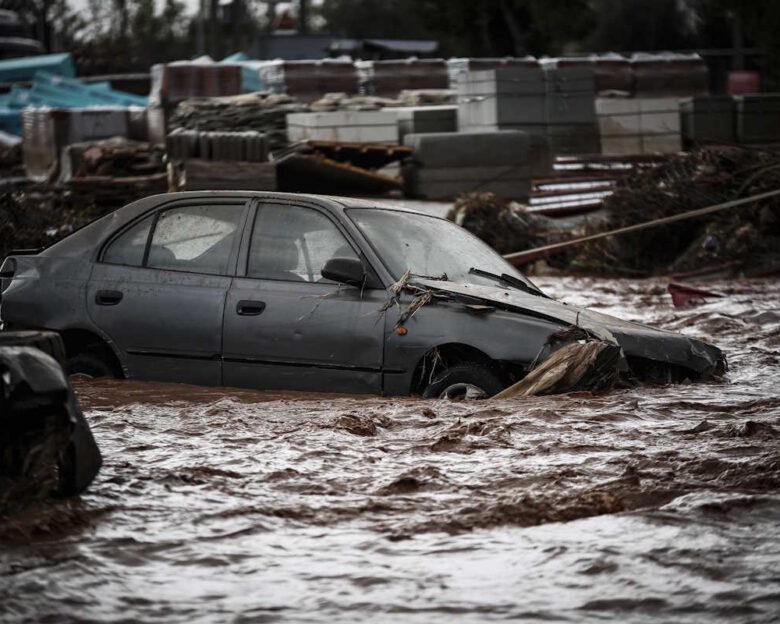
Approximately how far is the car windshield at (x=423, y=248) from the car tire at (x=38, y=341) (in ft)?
8.29

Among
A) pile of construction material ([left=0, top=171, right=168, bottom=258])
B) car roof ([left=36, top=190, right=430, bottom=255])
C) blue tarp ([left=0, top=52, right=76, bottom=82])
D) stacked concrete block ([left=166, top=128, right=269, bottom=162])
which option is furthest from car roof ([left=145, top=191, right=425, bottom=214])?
blue tarp ([left=0, top=52, right=76, bottom=82])

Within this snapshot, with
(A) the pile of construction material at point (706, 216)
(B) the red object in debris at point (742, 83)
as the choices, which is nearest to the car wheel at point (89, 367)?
(A) the pile of construction material at point (706, 216)

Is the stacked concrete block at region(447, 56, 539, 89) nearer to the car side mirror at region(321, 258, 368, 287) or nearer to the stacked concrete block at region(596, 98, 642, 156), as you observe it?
the stacked concrete block at region(596, 98, 642, 156)

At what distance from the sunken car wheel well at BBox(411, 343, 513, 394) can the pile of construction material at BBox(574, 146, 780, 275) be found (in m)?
9.61

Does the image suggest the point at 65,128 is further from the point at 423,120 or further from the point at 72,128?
the point at 423,120

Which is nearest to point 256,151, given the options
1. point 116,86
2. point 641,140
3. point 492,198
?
point 492,198

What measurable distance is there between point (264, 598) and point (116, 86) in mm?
40370

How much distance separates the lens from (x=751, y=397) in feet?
25.9

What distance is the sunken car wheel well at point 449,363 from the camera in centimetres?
735

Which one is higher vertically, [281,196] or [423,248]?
[281,196]

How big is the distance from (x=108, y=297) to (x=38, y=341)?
2.68 meters

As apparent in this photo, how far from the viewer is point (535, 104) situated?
2128 centimetres

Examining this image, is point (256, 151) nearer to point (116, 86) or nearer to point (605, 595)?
point (605, 595)

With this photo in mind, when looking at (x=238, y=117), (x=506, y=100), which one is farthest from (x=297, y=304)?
(x=506, y=100)
